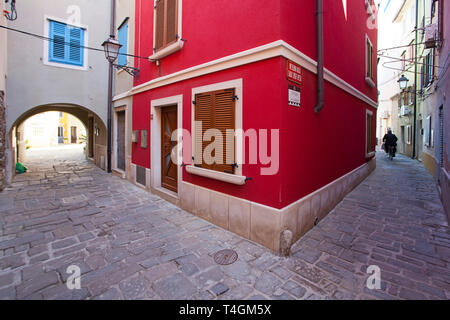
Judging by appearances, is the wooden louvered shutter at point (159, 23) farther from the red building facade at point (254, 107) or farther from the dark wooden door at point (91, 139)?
the dark wooden door at point (91, 139)

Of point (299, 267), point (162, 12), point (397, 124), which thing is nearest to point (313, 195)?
point (299, 267)

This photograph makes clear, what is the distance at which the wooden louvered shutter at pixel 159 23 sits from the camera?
5.88m

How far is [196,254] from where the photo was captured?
11.3 feet

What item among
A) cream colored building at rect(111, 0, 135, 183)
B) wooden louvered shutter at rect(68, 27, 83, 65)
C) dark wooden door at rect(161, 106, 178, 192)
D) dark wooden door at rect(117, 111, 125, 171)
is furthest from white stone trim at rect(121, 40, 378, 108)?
wooden louvered shutter at rect(68, 27, 83, 65)

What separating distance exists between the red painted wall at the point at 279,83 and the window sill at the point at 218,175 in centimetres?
14

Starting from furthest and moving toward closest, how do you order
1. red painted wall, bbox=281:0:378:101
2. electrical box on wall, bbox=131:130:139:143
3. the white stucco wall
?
the white stucco wall, electrical box on wall, bbox=131:130:139:143, red painted wall, bbox=281:0:378:101

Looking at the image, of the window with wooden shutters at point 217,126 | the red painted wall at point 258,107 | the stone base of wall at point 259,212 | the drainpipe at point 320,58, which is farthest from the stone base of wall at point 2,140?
the drainpipe at point 320,58

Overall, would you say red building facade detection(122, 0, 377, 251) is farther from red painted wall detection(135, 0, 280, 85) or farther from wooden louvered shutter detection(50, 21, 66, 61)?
wooden louvered shutter detection(50, 21, 66, 61)

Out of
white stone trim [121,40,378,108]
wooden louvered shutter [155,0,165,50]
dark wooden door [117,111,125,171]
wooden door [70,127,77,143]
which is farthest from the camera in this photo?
wooden door [70,127,77,143]

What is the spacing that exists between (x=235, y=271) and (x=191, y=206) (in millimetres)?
2308

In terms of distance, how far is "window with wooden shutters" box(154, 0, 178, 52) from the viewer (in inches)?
214

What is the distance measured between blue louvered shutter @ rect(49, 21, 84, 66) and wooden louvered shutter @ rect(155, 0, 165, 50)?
160 inches

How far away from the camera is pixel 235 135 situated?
3.97 metres
